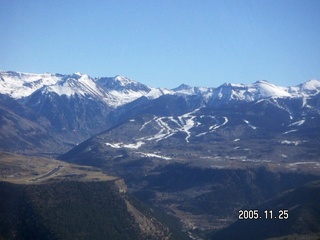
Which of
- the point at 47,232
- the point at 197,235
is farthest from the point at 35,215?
the point at 197,235

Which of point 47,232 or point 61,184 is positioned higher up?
point 61,184

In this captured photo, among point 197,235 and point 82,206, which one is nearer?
point 82,206

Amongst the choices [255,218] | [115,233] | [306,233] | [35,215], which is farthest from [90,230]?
[306,233]

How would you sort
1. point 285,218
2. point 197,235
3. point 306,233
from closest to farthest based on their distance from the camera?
point 306,233 → point 285,218 → point 197,235

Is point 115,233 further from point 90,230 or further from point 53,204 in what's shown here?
point 53,204

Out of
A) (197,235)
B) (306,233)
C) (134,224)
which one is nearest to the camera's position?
(306,233)

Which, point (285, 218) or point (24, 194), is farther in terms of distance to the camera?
point (24, 194)

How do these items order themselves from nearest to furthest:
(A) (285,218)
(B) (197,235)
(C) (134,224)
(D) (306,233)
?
(D) (306,233), (A) (285,218), (C) (134,224), (B) (197,235)

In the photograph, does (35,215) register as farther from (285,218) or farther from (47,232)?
(285,218)

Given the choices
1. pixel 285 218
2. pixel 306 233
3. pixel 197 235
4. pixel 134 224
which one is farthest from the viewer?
pixel 197 235

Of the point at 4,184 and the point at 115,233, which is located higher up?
the point at 4,184
